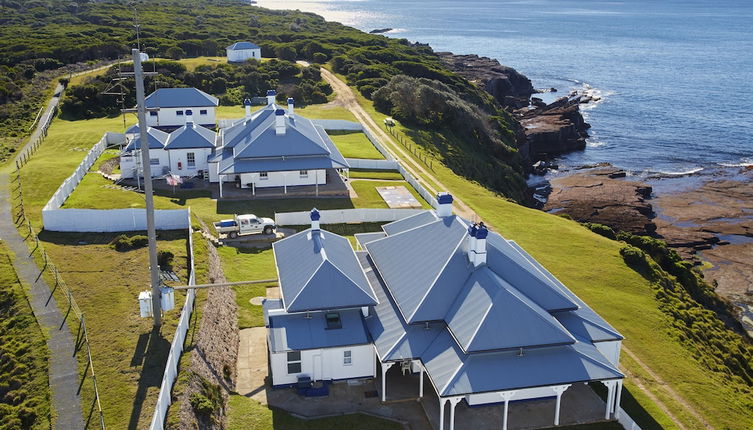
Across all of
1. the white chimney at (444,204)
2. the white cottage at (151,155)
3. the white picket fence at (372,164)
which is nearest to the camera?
the white chimney at (444,204)

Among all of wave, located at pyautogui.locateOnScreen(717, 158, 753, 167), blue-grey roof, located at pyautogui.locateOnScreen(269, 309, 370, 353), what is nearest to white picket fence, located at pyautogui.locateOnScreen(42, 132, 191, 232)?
blue-grey roof, located at pyautogui.locateOnScreen(269, 309, 370, 353)

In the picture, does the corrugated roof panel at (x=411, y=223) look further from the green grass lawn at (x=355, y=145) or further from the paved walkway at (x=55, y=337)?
the green grass lawn at (x=355, y=145)

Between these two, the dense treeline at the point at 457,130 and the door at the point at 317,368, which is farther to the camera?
the dense treeline at the point at 457,130

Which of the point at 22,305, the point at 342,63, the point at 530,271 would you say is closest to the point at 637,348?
the point at 530,271

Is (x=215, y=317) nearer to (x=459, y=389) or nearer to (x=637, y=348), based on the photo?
(x=459, y=389)

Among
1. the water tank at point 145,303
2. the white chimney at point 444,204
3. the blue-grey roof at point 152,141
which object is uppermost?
the white chimney at point 444,204

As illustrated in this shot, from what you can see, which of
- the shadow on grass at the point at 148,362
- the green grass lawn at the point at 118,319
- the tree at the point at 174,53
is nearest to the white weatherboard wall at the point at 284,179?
the green grass lawn at the point at 118,319

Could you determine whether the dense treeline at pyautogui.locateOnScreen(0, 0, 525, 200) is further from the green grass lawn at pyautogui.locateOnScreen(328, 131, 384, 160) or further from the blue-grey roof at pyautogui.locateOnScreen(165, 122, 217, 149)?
the blue-grey roof at pyautogui.locateOnScreen(165, 122, 217, 149)
